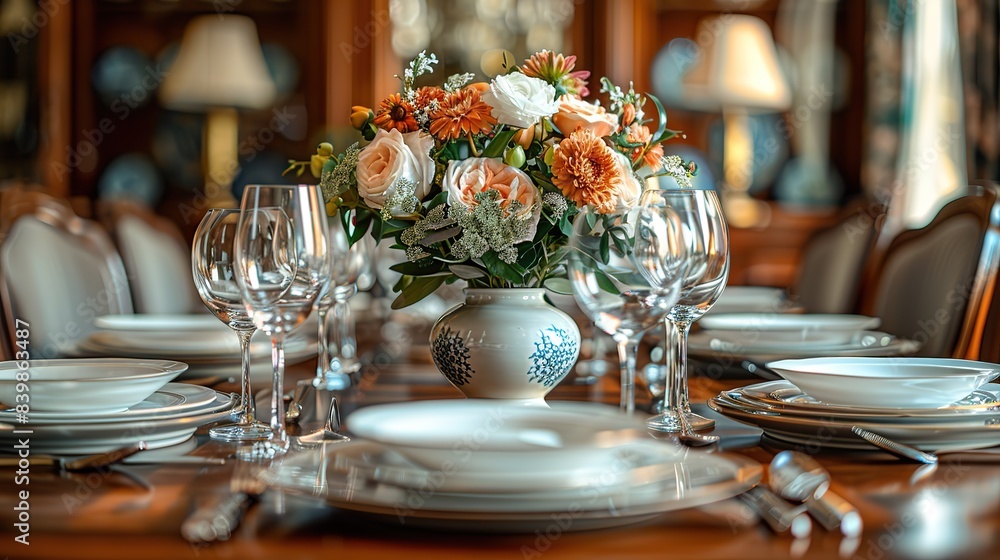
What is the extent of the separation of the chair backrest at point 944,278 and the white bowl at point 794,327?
15cm

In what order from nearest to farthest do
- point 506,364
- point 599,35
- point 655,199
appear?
point 655,199 → point 506,364 → point 599,35

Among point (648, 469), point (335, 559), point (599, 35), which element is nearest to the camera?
point (335, 559)

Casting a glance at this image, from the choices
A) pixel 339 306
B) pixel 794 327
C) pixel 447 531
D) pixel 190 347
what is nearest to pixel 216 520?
pixel 447 531

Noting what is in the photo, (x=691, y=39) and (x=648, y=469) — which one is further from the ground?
(x=691, y=39)

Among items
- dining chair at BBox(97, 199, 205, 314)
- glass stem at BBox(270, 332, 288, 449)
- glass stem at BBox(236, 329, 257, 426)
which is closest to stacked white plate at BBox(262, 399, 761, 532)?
glass stem at BBox(270, 332, 288, 449)

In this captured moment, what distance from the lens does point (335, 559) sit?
56cm

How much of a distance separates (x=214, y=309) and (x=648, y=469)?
47cm

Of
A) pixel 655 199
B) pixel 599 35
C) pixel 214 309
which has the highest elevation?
pixel 599 35

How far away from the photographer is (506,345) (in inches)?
40.3

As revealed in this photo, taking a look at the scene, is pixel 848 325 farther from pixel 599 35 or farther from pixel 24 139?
pixel 24 139

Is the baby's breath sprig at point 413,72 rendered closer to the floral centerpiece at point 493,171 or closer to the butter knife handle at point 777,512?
the floral centerpiece at point 493,171

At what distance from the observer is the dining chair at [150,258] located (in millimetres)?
2537

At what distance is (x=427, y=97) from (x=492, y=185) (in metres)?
0.14

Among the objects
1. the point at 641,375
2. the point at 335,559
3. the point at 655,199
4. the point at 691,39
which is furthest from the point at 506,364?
the point at 691,39
